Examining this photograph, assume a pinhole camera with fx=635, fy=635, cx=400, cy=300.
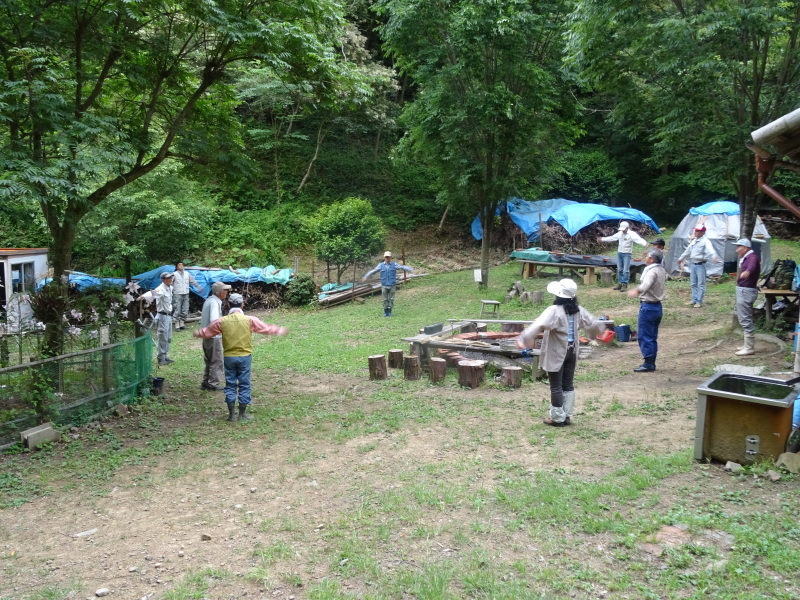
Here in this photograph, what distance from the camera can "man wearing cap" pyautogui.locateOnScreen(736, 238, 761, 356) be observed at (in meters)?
10.1

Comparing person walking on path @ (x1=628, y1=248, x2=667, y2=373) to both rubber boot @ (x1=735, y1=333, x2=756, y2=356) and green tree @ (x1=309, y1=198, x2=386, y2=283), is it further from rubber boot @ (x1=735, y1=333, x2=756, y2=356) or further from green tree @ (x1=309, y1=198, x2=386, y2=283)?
green tree @ (x1=309, y1=198, x2=386, y2=283)

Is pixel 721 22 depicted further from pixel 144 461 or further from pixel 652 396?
pixel 144 461

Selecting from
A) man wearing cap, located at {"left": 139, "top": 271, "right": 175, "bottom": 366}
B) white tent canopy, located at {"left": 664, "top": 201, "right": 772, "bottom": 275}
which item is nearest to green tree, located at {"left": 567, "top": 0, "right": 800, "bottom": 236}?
white tent canopy, located at {"left": 664, "top": 201, "right": 772, "bottom": 275}

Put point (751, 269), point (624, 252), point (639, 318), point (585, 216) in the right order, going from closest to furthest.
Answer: point (639, 318) → point (751, 269) → point (624, 252) → point (585, 216)

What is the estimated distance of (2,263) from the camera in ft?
52.9

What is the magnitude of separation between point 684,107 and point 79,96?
1007 centimetres

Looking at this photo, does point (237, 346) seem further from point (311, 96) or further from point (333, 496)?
point (311, 96)

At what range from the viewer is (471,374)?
9711 mm

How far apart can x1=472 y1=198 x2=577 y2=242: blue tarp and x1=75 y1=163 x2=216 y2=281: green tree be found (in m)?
11.4

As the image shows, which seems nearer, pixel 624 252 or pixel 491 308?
pixel 491 308

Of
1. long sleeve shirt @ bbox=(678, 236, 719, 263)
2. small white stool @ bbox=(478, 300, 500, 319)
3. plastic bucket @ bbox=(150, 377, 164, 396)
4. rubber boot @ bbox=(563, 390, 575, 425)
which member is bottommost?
plastic bucket @ bbox=(150, 377, 164, 396)

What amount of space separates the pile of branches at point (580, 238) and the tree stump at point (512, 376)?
16.1 meters

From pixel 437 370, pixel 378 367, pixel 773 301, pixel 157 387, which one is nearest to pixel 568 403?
pixel 437 370

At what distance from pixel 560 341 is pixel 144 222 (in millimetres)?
16025
